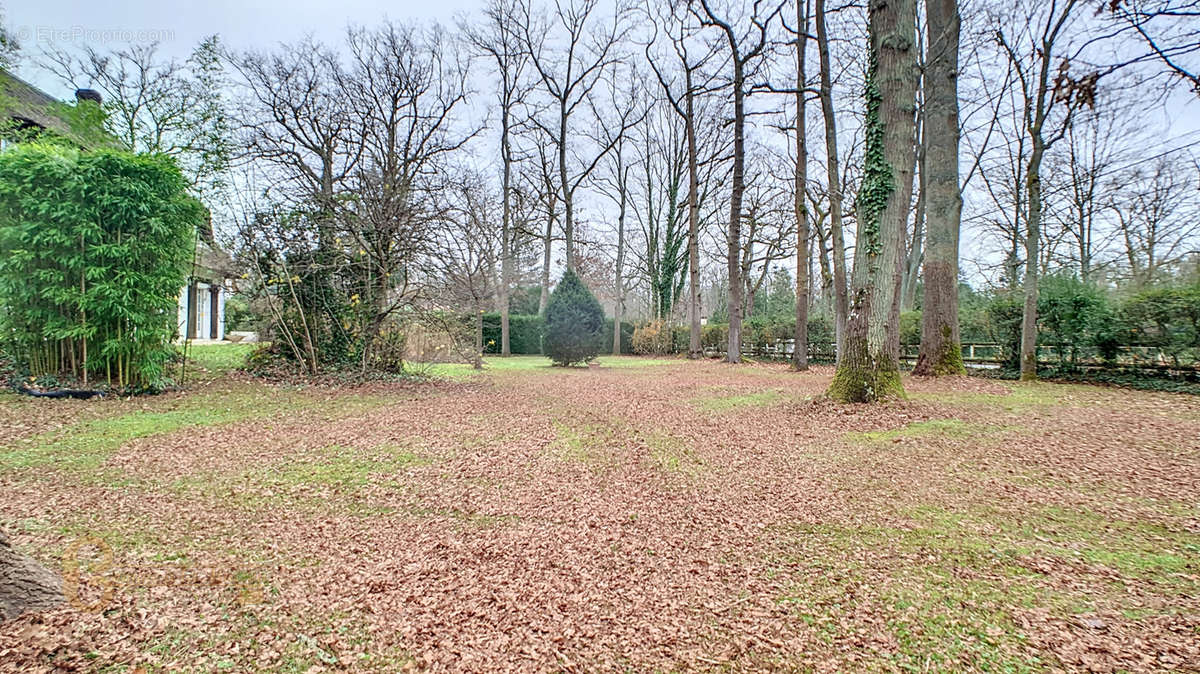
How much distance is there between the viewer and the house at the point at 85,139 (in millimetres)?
8469

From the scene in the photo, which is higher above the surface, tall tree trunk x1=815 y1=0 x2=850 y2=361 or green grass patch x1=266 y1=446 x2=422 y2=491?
tall tree trunk x1=815 y1=0 x2=850 y2=361

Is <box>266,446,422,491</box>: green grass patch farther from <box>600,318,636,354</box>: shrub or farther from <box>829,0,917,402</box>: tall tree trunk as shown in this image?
<box>600,318,636,354</box>: shrub

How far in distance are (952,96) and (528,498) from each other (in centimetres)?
1166

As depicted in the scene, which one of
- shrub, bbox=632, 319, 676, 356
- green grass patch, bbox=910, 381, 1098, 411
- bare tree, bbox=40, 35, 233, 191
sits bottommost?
green grass patch, bbox=910, 381, 1098, 411

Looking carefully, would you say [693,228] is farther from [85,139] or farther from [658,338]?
[85,139]

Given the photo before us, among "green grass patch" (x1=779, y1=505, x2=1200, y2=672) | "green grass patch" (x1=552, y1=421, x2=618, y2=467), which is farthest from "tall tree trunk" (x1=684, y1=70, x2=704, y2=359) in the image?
"green grass patch" (x1=779, y1=505, x2=1200, y2=672)

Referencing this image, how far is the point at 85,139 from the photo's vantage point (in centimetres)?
1219

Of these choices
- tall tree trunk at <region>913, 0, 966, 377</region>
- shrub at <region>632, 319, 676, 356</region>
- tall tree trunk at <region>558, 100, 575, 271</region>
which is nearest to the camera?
tall tree trunk at <region>913, 0, 966, 377</region>

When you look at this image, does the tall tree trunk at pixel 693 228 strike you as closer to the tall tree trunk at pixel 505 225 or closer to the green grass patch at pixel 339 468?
the tall tree trunk at pixel 505 225

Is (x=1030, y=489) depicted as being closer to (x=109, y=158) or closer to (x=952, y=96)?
(x=952, y=96)

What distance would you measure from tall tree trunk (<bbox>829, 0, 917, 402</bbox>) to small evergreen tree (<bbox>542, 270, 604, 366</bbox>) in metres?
9.43

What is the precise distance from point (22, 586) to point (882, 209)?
7.97m

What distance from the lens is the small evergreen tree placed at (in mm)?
15328

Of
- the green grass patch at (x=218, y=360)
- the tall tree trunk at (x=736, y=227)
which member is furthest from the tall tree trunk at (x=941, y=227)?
the green grass patch at (x=218, y=360)
